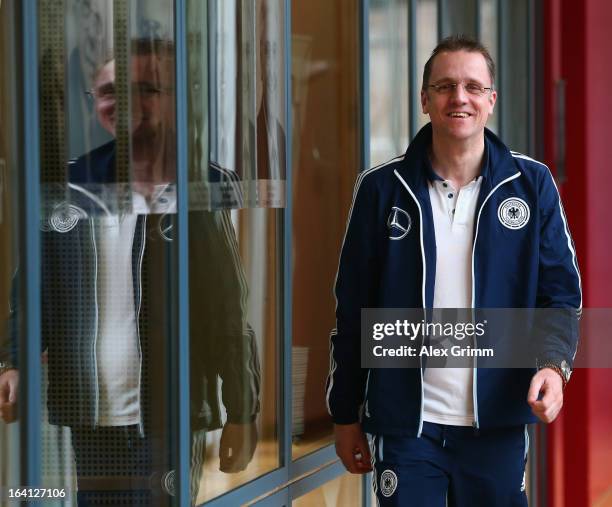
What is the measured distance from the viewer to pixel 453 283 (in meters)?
2.71

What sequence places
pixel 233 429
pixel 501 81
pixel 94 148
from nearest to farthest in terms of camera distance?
pixel 94 148, pixel 233 429, pixel 501 81

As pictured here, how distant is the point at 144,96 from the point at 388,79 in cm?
180

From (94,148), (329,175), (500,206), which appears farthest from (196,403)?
(329,175)

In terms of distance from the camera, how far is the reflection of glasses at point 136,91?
2279 mm

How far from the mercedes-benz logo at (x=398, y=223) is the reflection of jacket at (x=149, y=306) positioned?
42cm

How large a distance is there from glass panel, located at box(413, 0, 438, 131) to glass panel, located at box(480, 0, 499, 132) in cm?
73

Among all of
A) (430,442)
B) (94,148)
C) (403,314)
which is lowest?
(430,442)

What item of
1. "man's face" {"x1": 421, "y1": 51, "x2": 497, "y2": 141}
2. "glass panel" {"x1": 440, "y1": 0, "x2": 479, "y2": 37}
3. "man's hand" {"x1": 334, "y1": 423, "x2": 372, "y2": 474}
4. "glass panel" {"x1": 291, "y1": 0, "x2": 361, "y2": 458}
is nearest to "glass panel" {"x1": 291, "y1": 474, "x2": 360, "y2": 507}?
"glass panel" {"x1": 291, "y1": 0, "x2": 361, "y2": 458}

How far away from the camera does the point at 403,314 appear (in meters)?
2.75

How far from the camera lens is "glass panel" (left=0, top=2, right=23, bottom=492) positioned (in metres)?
2.06

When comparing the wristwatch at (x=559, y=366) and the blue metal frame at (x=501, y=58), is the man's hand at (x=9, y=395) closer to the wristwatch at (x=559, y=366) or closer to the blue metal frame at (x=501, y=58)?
the wristwatch at (x=559, y=366)

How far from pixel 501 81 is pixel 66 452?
3773 millimetres

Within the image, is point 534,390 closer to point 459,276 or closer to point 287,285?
point 459,276

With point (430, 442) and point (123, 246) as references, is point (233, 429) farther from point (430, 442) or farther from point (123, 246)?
point (123, 246)
